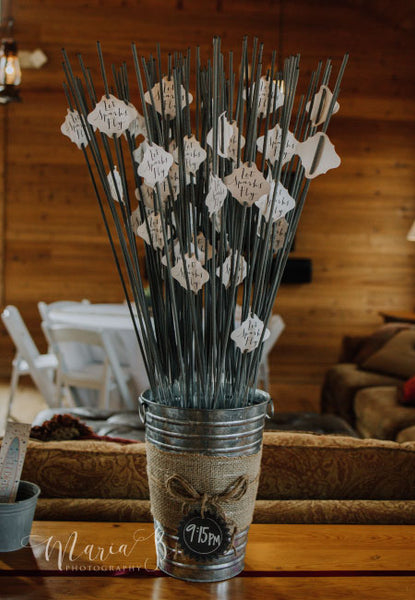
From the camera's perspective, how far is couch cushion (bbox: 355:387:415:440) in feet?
11.0

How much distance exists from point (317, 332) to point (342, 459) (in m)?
5.14

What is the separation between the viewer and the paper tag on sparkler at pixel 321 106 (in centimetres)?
97

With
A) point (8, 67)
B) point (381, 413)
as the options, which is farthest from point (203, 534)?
point (8, 67)

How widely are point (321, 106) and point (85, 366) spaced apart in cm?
367

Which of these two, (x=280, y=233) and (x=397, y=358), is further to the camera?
(x=397, y=358)

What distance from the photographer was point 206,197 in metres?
0.94

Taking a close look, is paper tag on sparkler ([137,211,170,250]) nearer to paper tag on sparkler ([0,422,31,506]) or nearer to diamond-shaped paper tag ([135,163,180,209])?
diamond-shaped paper tag ([135,163,180,209])

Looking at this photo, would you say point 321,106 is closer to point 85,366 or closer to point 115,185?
point 115,185

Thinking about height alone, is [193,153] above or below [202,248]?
above

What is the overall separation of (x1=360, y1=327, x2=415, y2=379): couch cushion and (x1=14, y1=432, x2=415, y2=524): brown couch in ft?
9.60

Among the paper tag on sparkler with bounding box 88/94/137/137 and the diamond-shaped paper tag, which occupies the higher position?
the paper tag on sparkler with bounding box 88/94/137/137

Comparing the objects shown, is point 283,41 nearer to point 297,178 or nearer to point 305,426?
point 305,426

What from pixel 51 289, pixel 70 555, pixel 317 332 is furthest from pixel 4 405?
pixel 70 555

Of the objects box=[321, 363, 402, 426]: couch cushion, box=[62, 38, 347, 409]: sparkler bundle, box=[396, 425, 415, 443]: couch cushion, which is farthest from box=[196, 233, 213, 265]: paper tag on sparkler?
box=[321, 363, 402, 426]: couch cushion
